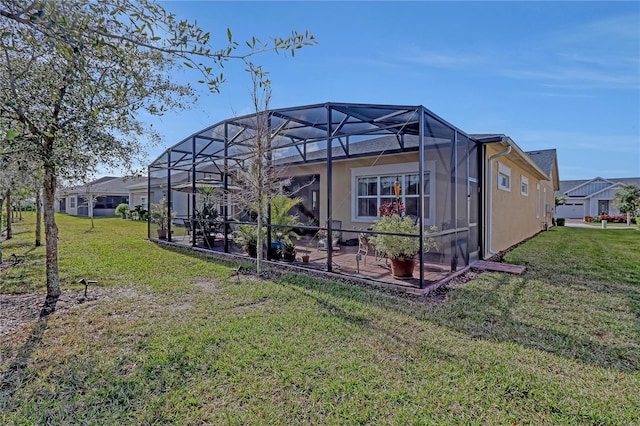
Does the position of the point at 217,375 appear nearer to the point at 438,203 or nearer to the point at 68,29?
the point at 68,29

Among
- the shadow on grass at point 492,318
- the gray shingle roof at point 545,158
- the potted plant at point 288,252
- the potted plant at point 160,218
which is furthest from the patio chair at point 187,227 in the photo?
the gray shingle roof at point 545,158

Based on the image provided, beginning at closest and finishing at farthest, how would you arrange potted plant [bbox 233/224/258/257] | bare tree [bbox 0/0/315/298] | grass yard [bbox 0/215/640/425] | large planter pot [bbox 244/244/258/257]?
bare tree [bbox 0/0/315/298] < grass yard [bbox 0/215/640/425] < potted plant [bbox 233/224/258/257] < large planter pot [bbox 244/244/258/257]

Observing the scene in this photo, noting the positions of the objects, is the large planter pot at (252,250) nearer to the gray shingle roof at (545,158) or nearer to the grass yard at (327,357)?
the grass yard at (327,357)

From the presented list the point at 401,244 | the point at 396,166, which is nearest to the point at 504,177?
the point at 396,166

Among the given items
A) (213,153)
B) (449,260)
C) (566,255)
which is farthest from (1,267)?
(566,255)

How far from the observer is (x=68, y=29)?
1935 millimetres

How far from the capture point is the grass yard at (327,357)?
2.39 m

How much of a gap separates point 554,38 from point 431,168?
511 centimetres

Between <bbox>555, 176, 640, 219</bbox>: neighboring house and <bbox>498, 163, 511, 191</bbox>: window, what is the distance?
35.6 metres

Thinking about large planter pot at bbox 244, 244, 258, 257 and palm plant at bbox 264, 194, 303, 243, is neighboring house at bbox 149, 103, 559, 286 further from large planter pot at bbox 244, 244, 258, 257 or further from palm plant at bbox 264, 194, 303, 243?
large planter pot at bbox 244, 244, 258, 257

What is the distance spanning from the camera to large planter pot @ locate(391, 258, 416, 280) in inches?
231

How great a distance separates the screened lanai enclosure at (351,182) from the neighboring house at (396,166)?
3 centimetres

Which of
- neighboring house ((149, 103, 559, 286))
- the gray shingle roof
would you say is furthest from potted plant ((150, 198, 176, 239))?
the gray shingle roof

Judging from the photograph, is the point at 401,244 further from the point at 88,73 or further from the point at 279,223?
the point at 88,73
